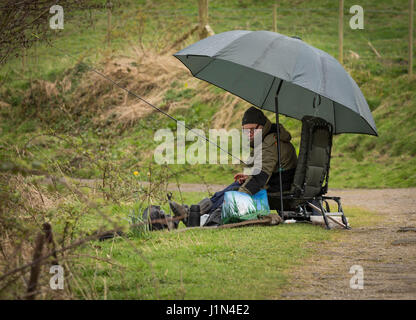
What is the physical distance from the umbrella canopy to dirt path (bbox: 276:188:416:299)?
4.90ft

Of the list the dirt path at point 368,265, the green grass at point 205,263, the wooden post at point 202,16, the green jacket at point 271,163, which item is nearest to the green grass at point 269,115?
the wooden post at point 202,16

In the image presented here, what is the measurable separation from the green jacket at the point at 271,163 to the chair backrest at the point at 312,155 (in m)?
0.28

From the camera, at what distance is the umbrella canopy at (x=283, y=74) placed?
7574mm

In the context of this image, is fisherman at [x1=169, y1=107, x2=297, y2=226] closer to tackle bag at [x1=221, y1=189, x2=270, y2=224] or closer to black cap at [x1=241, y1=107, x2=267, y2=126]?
black cap at [x1=241, y1=107, x2=267, y2=126]

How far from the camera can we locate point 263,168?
27.8 feet

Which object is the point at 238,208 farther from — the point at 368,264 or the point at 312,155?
the point at 368,264

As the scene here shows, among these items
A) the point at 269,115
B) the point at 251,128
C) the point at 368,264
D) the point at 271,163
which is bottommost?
the point at 368,264

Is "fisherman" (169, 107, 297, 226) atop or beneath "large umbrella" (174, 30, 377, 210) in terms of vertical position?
beneath

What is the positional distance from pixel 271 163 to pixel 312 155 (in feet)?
1.89

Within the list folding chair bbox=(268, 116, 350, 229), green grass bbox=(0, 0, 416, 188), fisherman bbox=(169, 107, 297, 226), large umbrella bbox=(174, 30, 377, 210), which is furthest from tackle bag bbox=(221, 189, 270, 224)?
green grass bbox=(0, 0, 416, 188)

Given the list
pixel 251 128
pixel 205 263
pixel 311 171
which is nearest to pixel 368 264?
pixel 205 263

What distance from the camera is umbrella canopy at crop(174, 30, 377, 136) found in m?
7.57
